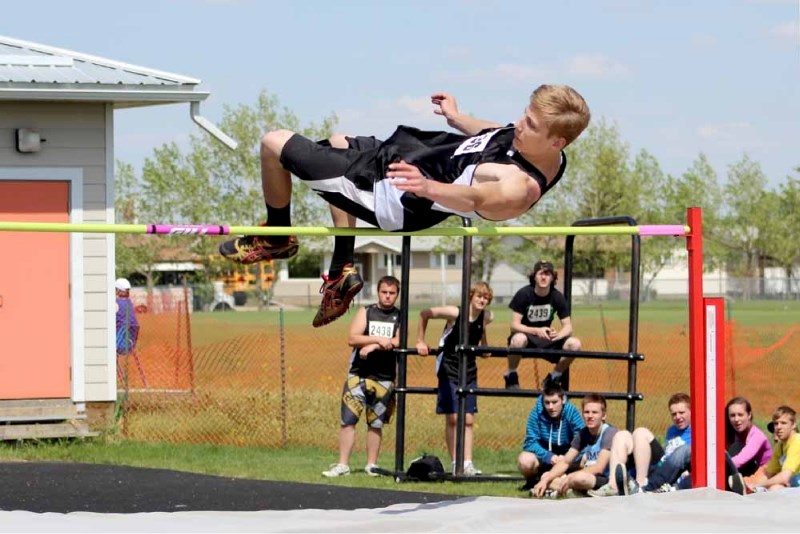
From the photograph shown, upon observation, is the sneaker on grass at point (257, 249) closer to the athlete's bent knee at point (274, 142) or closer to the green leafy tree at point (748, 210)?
the athlete's bent knee at point (274, 142)

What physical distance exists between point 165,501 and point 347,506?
3.81ft

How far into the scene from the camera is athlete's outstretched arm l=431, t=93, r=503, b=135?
650 centimetres

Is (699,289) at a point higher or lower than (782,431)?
higher

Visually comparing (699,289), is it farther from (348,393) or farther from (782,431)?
(348,393)

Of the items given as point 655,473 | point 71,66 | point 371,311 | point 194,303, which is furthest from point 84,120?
point 194,303

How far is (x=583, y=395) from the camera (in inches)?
367

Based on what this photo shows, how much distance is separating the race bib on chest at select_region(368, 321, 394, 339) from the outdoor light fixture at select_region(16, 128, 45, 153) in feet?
12.1

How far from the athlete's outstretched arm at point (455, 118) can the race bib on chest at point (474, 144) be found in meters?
0.28

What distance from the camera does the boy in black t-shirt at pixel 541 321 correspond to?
10.1 metres

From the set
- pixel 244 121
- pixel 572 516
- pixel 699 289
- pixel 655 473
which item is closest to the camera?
pixel 572 516

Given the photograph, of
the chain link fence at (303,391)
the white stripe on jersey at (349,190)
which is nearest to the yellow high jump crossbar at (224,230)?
the white stripe on jersey at (349,190)

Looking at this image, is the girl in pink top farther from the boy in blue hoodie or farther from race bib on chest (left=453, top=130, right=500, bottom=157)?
race bib on chest (left=453, top=130, right=500, bottom=157)

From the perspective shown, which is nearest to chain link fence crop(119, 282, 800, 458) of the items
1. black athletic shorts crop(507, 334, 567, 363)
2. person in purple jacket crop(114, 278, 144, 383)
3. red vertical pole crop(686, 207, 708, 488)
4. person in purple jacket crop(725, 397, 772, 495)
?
person in purple jacket crop(114, 278, 144, 383)

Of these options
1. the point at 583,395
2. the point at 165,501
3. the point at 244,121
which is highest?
the point at 244,121
